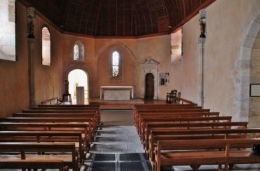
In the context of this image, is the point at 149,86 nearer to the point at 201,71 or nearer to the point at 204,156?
the point at 201,71

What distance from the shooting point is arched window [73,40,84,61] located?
17.1m

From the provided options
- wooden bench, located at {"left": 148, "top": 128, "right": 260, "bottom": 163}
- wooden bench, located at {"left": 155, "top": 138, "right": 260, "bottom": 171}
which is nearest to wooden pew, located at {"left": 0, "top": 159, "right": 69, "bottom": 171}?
wooden bench, located at {"left": 155, "top": 138, "right": 260, "bottom": 171}

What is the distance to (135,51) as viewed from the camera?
18.1m

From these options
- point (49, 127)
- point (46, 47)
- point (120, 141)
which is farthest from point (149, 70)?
point (49, 127)

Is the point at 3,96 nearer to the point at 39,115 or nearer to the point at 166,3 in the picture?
the point at 39,115

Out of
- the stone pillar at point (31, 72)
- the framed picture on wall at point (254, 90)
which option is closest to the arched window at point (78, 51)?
the stone pillar at point (31, 72)

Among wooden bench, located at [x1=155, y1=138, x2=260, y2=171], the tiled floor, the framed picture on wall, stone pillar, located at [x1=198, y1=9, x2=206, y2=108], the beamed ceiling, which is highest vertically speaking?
the beamed ceiling

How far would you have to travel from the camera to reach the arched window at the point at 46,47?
12.2 metres

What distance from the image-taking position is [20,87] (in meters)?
8.49

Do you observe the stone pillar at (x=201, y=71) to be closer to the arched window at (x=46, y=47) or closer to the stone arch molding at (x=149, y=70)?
the stone arch molding at (x=149, y=70)

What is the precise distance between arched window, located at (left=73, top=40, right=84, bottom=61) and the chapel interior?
72 mm

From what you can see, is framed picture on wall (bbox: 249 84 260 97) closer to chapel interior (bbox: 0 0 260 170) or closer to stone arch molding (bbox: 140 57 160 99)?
chapel interior (bbox: 0 0 260 170)

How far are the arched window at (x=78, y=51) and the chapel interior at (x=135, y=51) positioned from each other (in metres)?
0.07

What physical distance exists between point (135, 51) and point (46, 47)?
7.46 m
